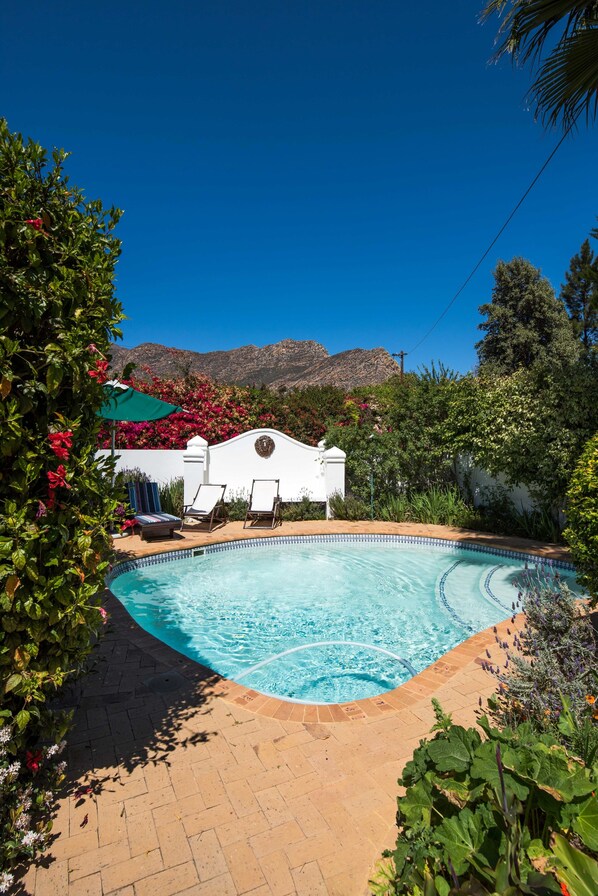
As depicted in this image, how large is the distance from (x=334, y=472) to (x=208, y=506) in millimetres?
3208

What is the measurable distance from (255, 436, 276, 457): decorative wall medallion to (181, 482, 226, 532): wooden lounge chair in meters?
1.71

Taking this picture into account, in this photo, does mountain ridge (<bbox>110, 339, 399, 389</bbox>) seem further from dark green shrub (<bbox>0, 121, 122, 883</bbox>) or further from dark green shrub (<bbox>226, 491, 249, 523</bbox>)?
dark green shrub (<bbox>0, 121, 122, 883</bbox>)

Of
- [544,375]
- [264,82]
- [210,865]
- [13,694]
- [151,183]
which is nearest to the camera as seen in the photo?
[210,865]

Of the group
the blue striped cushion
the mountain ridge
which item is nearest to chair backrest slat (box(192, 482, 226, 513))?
the blue striped cushion

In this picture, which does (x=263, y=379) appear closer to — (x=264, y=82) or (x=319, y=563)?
(x=264, y=82)

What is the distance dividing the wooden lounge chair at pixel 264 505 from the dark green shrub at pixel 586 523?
707 cm

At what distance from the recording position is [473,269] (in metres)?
14.2

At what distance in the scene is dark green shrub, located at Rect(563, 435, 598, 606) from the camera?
12.0 ft

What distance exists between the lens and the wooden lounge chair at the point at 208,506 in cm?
1027

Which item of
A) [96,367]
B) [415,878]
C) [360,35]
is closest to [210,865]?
[415,878]

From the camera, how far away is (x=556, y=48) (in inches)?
177

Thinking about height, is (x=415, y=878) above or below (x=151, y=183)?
below

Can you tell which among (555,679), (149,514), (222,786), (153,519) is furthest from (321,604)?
(149,514)

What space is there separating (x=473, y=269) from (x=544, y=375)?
8027mm
